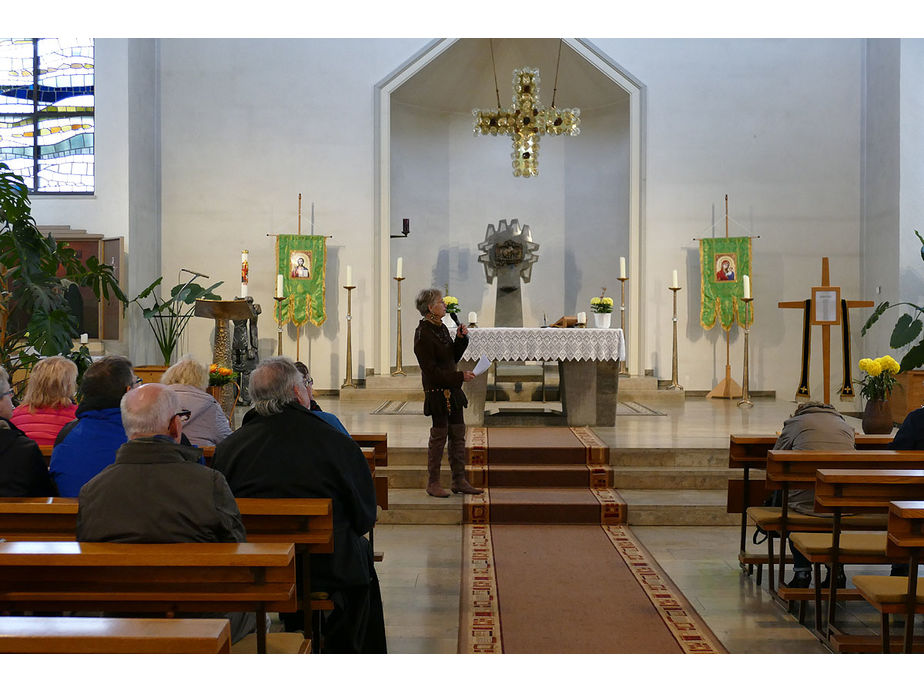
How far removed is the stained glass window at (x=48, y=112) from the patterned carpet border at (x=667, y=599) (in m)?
8.70

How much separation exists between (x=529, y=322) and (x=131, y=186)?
18.7 feet

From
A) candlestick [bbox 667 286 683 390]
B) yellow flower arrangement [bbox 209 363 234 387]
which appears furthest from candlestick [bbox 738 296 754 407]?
yellow flower arrangement [bbox 209 363 234 387]

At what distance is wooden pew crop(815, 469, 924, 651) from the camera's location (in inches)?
145

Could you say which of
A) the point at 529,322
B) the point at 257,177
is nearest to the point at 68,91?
A: the point at 257,177

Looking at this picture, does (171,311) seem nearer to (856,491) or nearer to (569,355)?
(569,355)

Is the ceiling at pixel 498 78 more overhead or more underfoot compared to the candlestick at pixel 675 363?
more overhead

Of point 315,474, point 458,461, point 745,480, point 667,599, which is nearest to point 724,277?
point 458,461

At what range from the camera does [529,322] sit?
13.3 m

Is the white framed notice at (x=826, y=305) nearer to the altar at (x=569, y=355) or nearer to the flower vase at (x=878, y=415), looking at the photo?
the altar at (x=569, y=355)

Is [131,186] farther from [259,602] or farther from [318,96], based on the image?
[259,602]

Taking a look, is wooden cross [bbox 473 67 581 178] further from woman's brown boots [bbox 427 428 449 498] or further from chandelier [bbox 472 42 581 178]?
woman's brown boots [bbox 427 428 449 498]

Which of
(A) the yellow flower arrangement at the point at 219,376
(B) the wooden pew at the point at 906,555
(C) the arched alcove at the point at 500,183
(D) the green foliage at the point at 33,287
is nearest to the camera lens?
(B) the wooden pew at the point at 906,555

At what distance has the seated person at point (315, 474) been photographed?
130 inches

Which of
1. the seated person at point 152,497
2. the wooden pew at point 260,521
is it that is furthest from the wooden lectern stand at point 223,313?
the seated person at point 152,497
